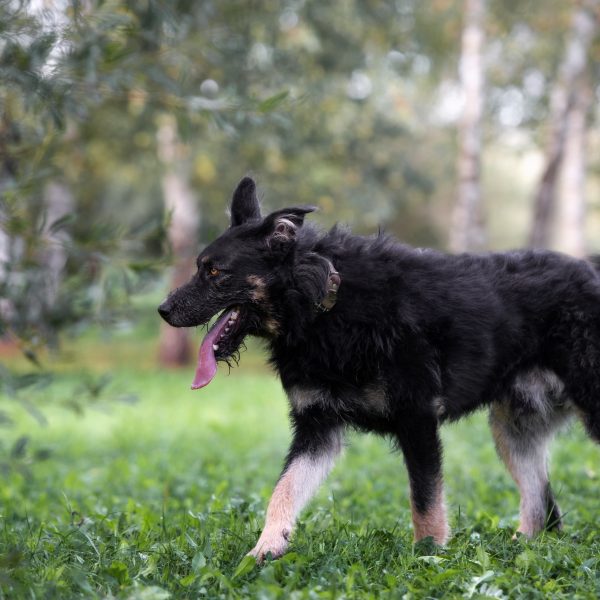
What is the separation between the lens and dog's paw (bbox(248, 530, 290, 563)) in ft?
13.5

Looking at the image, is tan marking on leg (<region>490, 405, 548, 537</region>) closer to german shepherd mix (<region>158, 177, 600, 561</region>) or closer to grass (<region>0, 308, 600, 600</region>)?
grass (<region>0, 308, 600, 600</region>)

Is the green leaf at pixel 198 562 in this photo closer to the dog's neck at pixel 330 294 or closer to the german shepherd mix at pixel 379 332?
the german shepherd mix at pixel 379 332

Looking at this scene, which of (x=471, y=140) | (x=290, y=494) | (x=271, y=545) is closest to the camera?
(x=271, y=545)

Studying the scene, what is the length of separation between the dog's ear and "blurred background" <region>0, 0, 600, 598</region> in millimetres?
493

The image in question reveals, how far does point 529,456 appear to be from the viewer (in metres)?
5.38

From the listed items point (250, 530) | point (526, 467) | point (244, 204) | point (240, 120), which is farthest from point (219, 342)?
point (526, 467)

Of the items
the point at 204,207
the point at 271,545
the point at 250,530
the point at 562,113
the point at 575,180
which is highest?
the point at 562,113

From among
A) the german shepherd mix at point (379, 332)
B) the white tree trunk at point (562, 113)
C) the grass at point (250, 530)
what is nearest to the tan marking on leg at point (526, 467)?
the grass at point (250, 530)

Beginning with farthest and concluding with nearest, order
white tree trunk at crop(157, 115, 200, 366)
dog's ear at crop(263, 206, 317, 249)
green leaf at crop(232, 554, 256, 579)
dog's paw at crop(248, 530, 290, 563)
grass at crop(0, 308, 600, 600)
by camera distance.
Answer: white tree trunk at crop(157, 115, 200, 366) < dog's ear at crop(263, 206, 317, 249) < dog's paw at crop(248, 530, 290, 563) < green leaf at crop(232, 554, 256, 579) < grass at crop(0, 308, 600, 600)

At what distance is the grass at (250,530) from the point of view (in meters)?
3.62

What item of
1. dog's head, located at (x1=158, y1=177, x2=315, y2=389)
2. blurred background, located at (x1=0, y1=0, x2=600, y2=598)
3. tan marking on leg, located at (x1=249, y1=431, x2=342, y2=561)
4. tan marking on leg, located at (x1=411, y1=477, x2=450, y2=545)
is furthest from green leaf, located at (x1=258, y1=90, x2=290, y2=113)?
tan marking on leg, located at (x1=411, y1=477, x2=450, y2=545)

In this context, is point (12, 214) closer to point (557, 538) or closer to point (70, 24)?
point (70, 24)

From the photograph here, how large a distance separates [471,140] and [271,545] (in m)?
12.5

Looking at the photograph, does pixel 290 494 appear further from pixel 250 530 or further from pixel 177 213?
pixel 177 213
